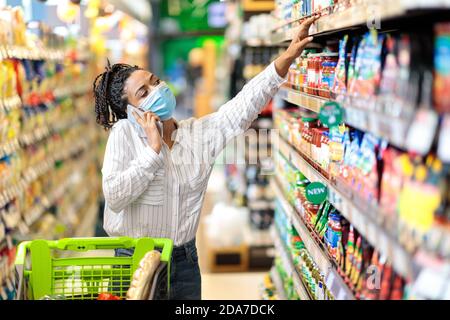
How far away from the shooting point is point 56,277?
2910 millimetres

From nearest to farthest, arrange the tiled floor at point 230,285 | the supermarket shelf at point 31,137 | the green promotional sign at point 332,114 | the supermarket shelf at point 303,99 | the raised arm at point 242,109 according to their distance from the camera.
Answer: the green promotional sign at point 332,114, the supermarket shelf at point 303,99, the raised arm at point 242,109, the supermarket shelf at point 31,137, the tiled floor at point 230,285

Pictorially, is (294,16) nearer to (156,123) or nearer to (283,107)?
(156,123)

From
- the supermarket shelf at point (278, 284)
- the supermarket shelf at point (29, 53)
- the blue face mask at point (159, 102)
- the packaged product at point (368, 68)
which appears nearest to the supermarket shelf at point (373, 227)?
the packaged product at point (368, 68)

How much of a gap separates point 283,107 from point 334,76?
2358 mm

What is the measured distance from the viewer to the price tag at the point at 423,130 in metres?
1.67

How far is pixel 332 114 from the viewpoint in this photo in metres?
2.49

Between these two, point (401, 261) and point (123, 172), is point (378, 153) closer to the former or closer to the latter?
point (401, 261)

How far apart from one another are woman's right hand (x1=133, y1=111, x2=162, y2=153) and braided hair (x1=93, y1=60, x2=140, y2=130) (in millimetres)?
195

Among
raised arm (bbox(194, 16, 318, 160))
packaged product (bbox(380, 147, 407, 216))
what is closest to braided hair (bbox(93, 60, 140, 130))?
raised arm (bbox(194, 16, 318, 160))

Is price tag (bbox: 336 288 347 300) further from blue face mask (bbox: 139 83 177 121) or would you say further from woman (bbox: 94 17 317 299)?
blue face mask (bbox: 139 83 177 121)

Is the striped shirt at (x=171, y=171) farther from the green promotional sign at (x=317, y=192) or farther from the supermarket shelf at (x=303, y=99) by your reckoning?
the green promotional sign at (x=317, y=192)
